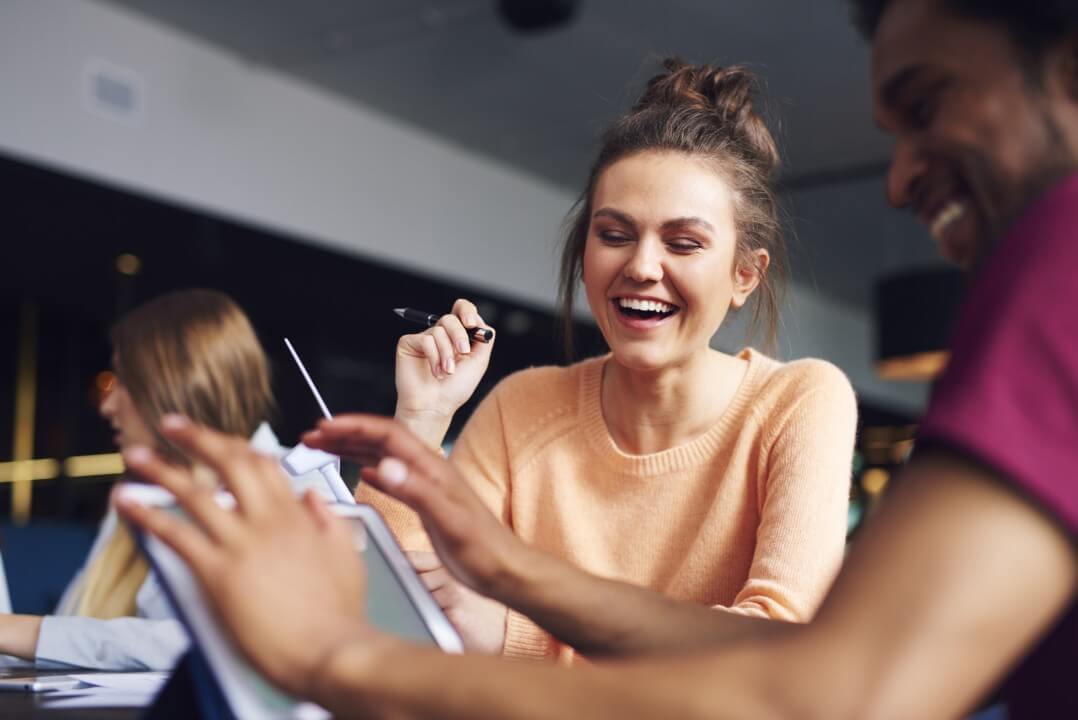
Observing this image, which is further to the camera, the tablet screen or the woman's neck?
the woman's neck


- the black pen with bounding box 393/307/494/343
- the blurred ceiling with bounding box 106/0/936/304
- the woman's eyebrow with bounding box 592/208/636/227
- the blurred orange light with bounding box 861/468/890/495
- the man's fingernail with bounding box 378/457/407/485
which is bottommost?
the blurred orange light with bounding box 861/468/890/495

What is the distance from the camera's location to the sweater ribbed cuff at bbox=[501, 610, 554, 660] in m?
1.25

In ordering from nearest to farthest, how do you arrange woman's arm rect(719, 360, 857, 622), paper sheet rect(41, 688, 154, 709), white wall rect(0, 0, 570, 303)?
paper sheet rect(41, 688, 154, 709) < woman's arm rect(719, 360, 857, 622) < white wall rect(0, 0, 570, 303)

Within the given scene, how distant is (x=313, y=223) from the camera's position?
5016 millimetres

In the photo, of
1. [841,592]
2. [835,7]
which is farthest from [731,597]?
[835,7]

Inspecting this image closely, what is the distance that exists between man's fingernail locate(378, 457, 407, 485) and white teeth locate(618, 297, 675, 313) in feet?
2.62

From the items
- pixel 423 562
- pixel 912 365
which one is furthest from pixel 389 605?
pixel 912 365

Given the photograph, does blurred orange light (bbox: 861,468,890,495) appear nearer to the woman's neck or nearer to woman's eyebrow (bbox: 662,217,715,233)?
the woman's neck

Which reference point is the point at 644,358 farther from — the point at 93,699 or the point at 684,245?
the point at 93,699

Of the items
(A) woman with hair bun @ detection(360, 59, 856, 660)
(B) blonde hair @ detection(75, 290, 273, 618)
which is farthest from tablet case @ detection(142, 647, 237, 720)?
(B) blonde hair @ detection(75, 290, 273, 618)

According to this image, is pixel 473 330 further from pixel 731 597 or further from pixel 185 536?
pixel 185 536

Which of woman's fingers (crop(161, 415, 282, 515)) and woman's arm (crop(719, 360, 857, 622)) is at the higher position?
woman's fingers (crop(161, 415, 282, 515))

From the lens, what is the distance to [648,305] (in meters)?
1.49

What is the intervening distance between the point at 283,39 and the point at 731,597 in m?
3.71
